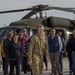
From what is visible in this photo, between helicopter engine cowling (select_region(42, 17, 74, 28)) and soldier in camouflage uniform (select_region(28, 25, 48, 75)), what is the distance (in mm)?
13981

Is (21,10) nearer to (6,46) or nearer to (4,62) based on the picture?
(4,62)

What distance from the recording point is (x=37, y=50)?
8.97 metres

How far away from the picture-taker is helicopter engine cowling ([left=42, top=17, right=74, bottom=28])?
23000 millimetres

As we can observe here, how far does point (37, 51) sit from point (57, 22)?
47.4 ft

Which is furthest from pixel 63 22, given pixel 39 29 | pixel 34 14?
pixel 39 29

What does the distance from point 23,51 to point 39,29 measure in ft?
14.7

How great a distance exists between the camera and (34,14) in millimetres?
25109

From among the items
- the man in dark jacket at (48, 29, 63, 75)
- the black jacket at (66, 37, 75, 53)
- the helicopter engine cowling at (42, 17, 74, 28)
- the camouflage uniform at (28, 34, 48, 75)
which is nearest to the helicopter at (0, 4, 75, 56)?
the helicopter engine cowling at (42, 17, 74, 28)

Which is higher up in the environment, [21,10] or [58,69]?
[21,10]

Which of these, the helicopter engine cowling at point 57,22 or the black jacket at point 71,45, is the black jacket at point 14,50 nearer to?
the black jacket at point 71,45

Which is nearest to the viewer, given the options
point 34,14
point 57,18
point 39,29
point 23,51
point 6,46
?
point 39,29

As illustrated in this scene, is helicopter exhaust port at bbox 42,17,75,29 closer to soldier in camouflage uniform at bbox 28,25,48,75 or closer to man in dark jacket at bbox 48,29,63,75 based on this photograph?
man in dark jacket at bbox 48,29,63,75

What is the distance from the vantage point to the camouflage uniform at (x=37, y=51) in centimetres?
888

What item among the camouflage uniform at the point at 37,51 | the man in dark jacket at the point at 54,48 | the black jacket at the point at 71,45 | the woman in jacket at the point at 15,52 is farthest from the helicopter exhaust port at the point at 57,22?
the camouflage uniform at the point at 37,51
